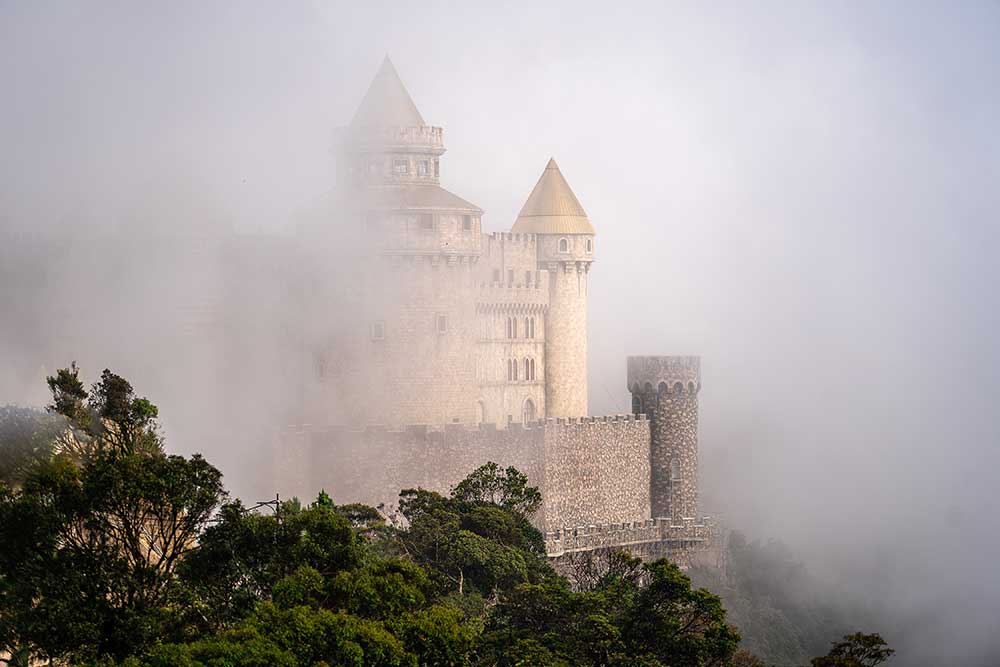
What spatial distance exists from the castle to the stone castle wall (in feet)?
0.24

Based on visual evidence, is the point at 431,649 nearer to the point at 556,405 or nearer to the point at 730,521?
the point at 556,405

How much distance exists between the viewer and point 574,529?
279 ft

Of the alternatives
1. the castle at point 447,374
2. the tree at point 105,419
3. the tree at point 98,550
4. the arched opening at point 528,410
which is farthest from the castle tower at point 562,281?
the tree at point 98,550

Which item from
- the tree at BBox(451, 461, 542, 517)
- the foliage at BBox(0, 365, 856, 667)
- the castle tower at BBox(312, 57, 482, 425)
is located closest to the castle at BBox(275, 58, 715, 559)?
the castle tower at BBox(312, 57, 482, 425)

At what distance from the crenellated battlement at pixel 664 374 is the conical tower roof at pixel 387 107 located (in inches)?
516

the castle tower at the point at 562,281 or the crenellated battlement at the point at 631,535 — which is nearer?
the crenellated battlement at the point at 631,535

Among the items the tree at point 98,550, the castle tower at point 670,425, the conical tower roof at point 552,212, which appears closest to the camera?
the tree at point 98,550

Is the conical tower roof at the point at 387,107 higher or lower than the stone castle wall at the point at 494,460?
higher

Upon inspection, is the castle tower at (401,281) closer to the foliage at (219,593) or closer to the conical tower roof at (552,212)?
the conical tower roof at (552,212)

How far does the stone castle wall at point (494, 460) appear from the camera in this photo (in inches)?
3194

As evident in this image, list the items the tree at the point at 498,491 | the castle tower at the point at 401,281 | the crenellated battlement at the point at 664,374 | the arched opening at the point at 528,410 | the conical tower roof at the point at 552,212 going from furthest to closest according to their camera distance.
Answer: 1. the conical tower roof at the point at 552,212
2. the arched opening at the point at 528,410
3. the crenellated battlement at the point at 664,374
4. the castle tower at the point at 401,281
5. the tree at the point at 498,491

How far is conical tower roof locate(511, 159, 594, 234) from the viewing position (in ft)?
327

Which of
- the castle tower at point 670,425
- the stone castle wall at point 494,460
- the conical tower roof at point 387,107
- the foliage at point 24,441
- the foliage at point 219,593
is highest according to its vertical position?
the conical tower roof at point 387,107

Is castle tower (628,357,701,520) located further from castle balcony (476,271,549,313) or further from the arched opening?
castle balcony (476,271,549,313)
